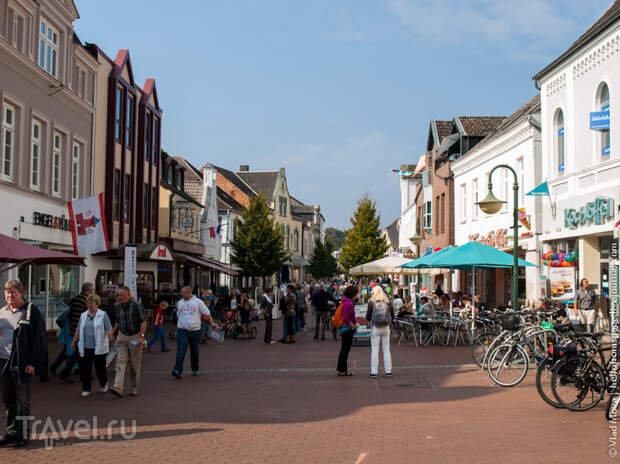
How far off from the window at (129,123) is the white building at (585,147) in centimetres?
1652

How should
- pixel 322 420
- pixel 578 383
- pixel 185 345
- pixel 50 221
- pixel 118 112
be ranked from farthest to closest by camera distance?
1. pixel 118 112
2. pixel 50 221
3. pixel 185 345
4. pixel 578 383
5. pixel 322 420

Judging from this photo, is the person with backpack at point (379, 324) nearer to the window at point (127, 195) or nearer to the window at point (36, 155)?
the window at point (36, 155)

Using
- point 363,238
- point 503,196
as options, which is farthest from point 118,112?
point 363,238

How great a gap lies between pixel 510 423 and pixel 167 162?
114ft

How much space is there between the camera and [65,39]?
72.3ft

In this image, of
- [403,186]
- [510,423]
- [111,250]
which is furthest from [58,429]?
[403,186]

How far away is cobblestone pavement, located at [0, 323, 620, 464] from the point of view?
6.79 meters

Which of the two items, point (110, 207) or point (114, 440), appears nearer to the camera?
point (114, 440)

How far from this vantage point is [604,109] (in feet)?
59.2

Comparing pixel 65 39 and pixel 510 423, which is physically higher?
pixel 65 39

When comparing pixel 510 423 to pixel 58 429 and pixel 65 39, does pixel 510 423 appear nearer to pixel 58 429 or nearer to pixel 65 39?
pixel 58 429

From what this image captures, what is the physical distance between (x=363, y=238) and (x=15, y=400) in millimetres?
51816

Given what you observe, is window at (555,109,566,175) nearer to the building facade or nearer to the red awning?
the red awning

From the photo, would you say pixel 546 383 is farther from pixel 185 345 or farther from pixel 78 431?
pixel 185 345
